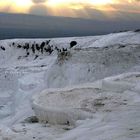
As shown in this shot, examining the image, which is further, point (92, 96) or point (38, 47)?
point (38, 47)

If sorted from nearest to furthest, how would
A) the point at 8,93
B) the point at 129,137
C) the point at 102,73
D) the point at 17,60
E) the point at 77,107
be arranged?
the point at 129,137 < the point at 77,107 < the point at 102,73 < the point at 8,93 < the point at 17,60

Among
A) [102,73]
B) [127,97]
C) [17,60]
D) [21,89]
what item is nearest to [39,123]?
[127,97]

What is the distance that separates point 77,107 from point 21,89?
23514 mm

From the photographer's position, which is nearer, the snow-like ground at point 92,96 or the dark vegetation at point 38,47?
the snow-like ground at point 92,96

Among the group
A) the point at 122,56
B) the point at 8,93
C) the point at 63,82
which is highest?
the point at 122,56

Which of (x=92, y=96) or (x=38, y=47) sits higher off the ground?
(x=38, y=47)

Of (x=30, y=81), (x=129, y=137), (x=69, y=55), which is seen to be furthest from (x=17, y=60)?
(x=129, y=137)

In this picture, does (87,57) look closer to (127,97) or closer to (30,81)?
(30,81)

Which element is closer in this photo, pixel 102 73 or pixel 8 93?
pixel 102 73

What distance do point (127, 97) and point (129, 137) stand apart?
203 inches

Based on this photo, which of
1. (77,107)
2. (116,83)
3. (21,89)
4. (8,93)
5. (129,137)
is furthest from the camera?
(8,93)

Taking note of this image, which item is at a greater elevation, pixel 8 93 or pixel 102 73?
pixel 102 73

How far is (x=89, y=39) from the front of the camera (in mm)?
53500

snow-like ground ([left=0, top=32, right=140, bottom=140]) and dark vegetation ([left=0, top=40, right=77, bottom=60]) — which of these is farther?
dark vegetation ([left=0, top=40, right=77, bottom=60])
